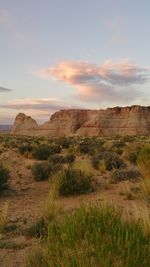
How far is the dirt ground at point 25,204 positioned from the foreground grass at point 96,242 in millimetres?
1227

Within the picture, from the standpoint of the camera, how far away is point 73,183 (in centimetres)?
1335

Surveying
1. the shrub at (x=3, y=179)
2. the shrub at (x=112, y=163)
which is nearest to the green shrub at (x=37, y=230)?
the shrub at (x=3, y=179)

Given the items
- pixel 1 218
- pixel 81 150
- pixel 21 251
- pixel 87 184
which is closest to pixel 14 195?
pixel 87 184

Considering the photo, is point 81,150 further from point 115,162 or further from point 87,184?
point 87,184

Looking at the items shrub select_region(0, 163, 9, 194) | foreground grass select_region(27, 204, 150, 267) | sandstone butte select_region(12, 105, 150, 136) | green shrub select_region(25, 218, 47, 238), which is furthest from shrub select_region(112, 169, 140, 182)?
sandstone butte select_region(12, 105, 150, 136)

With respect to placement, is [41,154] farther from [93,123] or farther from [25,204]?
[93,123]

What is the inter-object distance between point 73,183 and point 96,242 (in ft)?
29.7

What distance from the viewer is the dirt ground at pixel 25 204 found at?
716 centimetres

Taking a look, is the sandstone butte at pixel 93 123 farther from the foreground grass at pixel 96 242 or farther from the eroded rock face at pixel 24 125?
the foreground grass at pixel 96 242

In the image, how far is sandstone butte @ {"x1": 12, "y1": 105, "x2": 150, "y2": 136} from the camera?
114 m

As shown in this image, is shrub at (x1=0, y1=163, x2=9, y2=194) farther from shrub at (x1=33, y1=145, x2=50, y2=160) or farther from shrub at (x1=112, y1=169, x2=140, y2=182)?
shrub at (x1=33, y1=145, x2=50, y2=160)

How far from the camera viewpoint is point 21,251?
718 cm

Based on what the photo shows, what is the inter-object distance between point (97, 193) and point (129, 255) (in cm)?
880

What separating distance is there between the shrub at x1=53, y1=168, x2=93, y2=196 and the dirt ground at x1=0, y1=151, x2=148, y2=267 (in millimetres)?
421
